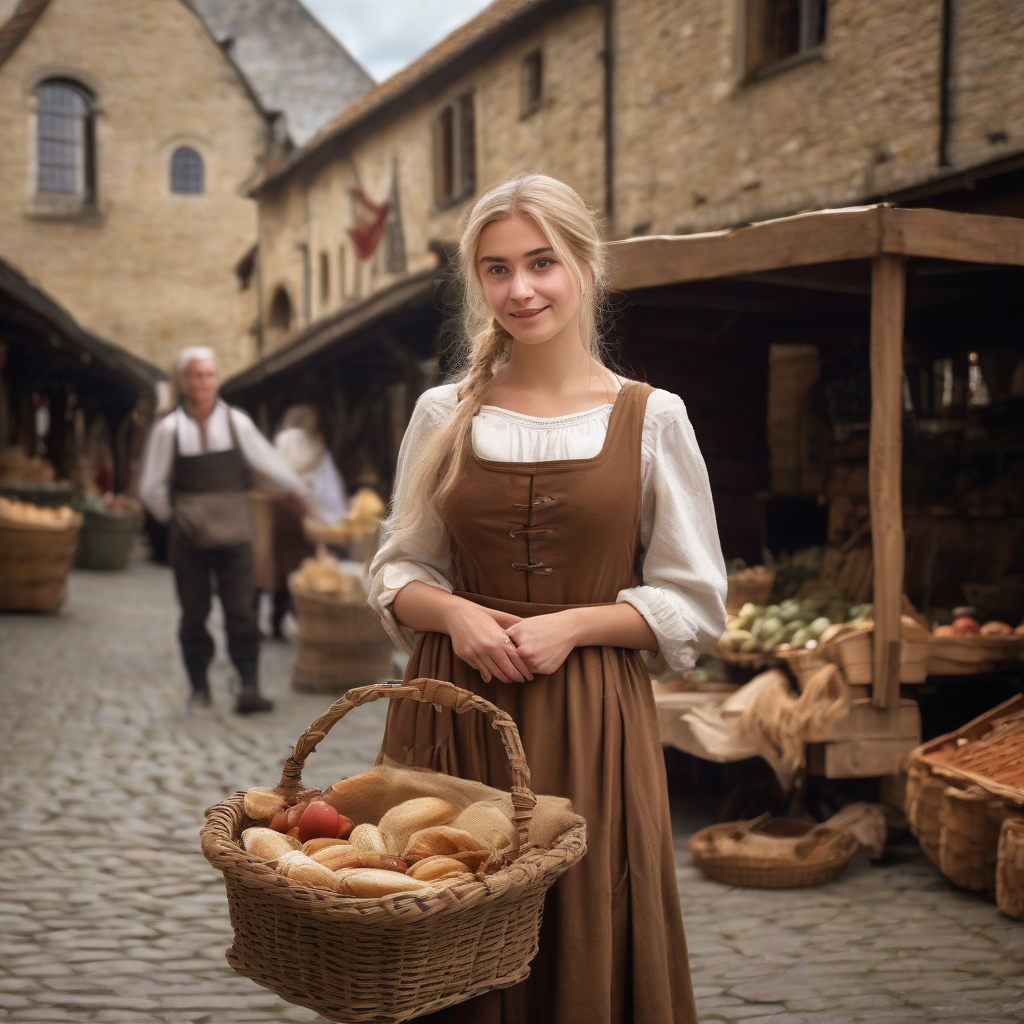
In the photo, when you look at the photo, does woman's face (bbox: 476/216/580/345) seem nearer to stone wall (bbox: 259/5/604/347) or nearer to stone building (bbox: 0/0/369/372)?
stone wall (bbox: 259/5/604/347)

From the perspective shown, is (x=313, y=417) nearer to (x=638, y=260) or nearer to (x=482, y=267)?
(x=638, y=260)

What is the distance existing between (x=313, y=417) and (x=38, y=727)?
158 inches

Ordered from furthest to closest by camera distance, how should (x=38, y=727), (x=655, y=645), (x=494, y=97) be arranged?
1. (x=494, y=97)
2. (x=38, y=727)
3. (x=655, y=645)

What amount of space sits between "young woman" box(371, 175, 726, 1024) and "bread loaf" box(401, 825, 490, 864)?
250mm

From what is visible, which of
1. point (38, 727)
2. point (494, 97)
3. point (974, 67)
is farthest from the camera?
point (494, 97)

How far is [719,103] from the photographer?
10.5 meters

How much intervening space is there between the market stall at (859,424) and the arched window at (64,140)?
24619mm

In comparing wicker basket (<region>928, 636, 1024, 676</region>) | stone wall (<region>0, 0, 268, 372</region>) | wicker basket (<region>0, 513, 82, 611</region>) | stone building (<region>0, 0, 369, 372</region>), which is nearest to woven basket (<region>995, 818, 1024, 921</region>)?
wicker basket (<region>928, 636, 1024, 676</region>)

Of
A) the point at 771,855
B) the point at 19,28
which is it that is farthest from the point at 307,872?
the point at 19,28

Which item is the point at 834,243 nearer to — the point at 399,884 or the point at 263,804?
the point at 263,804

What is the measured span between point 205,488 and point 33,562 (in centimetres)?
547

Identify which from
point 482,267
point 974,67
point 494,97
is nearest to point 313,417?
point 974,67

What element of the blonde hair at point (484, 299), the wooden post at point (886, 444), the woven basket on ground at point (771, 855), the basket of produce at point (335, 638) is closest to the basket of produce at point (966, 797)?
the woven basket on ground at point (771, 855)

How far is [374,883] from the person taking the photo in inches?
71.4
